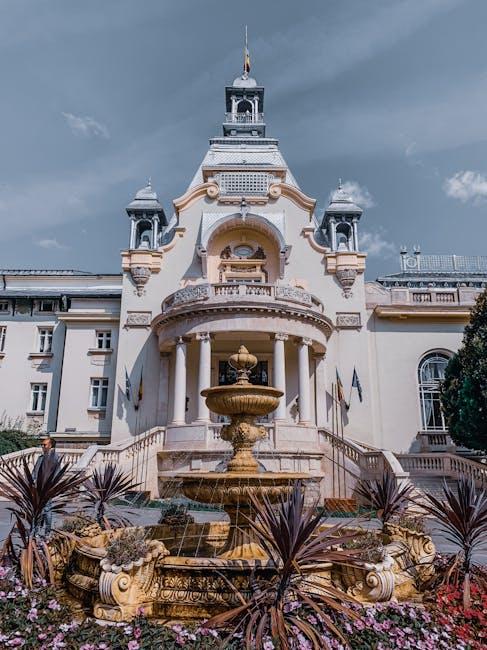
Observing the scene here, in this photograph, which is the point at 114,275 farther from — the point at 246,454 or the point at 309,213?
the point at 246,454

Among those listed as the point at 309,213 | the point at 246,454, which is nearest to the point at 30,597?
the point at 246,454

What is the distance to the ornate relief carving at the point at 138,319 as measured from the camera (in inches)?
1080

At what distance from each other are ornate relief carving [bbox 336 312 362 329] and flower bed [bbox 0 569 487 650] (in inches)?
852

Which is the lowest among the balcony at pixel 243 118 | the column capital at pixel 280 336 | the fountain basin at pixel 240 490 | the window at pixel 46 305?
the fountain basin at pixel 240 490

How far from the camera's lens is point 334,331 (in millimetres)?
27172

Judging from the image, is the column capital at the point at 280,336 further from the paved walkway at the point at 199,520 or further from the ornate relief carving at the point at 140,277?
the ornate relief carving at the point at 140,277

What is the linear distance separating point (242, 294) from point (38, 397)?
1473 centimetres

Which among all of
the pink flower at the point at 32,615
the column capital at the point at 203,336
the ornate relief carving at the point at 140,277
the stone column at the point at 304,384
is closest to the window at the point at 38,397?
the ornate relief carving at the point at 140,277

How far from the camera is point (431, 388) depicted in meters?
27.3

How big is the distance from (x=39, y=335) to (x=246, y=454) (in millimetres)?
25279

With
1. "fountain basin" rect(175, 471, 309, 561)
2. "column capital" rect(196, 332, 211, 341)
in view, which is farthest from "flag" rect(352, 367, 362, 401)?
"fountain basin" rect(175, 471, 309, 561)

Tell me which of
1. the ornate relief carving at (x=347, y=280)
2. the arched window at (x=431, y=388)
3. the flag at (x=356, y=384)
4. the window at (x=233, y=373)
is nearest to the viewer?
the flag at (x=356, y=384)

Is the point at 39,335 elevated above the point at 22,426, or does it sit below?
above

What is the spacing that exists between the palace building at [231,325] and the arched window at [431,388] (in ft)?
0.24
